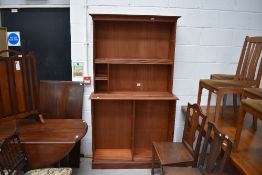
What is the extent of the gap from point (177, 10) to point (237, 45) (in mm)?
911

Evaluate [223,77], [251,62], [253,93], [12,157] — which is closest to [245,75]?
[251,62]

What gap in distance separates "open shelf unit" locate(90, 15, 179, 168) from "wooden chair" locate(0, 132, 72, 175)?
2.80 ft

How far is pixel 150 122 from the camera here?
286 cm

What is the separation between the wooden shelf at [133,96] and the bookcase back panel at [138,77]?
4.6 inches

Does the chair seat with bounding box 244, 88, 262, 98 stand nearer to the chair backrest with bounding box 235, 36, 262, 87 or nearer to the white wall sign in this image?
the chair backrest with bounding box 235, 36, 262, 87

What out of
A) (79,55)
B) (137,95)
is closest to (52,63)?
(79,55)

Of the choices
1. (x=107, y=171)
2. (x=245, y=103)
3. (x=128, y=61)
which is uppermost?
(x=128, y=61)

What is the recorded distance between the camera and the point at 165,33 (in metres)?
2.63

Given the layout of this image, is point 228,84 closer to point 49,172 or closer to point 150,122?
point 150,122

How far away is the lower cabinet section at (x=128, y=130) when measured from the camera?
106 inches

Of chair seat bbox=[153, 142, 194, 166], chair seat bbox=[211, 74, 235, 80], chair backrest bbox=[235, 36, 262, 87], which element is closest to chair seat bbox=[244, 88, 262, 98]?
chair backrest bbox=[235, 36, 262, 87]

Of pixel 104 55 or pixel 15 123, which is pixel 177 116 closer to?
pixel 104 55

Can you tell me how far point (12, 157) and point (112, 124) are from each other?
1306mm

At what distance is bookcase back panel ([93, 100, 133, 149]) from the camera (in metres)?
2.77
